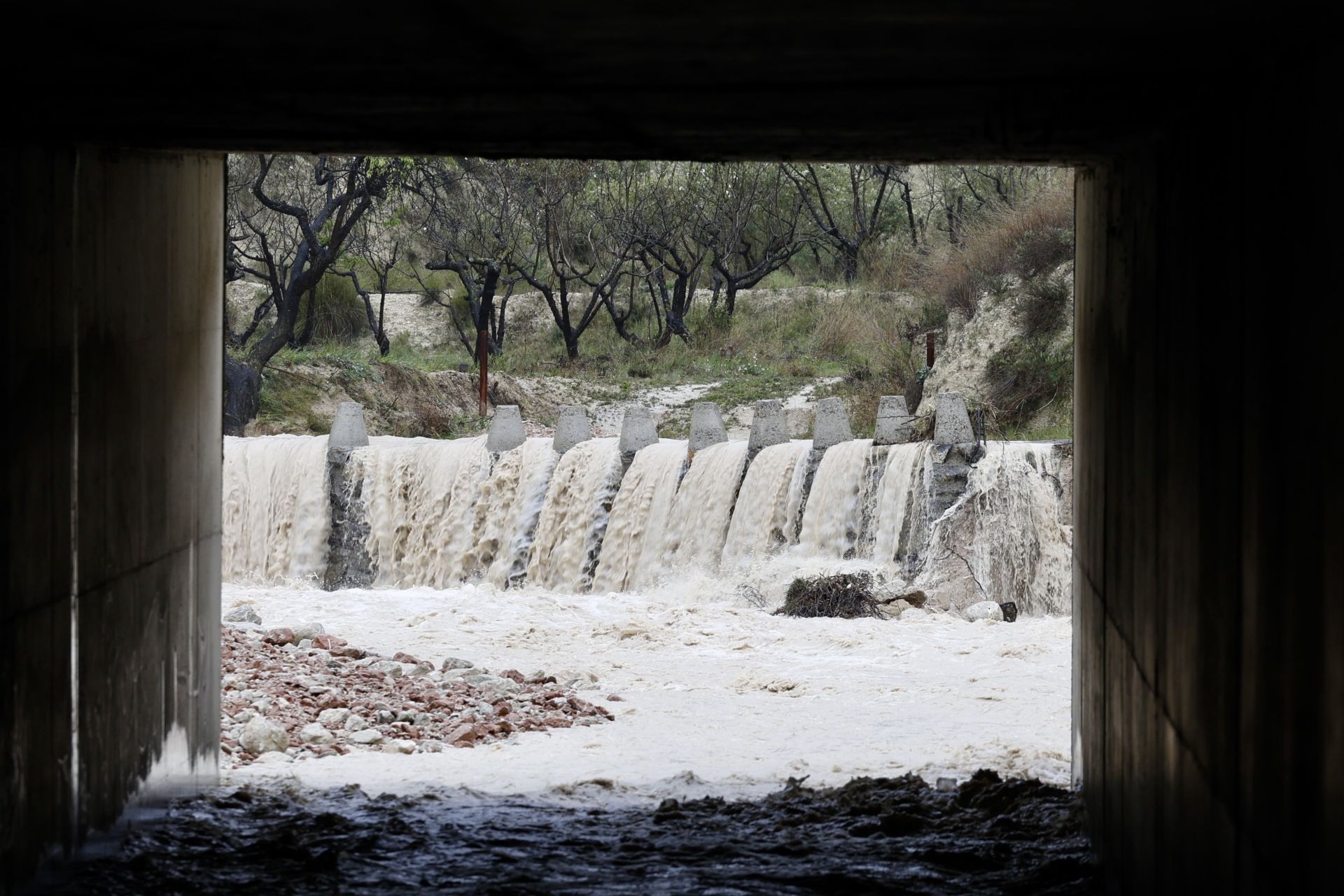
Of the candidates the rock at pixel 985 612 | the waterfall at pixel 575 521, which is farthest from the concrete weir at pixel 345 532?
the rock at pixel 985 612

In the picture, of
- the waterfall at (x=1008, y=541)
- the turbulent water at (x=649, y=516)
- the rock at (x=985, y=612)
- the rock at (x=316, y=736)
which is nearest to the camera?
the rock at (x=316, y=736)

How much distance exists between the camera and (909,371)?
2778cm

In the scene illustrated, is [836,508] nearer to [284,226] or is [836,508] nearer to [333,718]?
[333,718]

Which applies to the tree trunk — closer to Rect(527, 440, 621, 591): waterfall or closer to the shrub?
Rect(527, 440, 621, 591): waterfall

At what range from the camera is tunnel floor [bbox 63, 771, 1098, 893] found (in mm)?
5781

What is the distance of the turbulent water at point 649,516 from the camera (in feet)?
58.8

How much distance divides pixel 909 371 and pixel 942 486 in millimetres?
10031

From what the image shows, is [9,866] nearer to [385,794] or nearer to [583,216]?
[385,794]

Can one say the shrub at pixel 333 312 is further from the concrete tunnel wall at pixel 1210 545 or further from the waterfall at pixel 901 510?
the concrete tunnel wall at pixel 1210 545

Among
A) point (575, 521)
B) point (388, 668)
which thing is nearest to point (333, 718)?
point (388, 668)

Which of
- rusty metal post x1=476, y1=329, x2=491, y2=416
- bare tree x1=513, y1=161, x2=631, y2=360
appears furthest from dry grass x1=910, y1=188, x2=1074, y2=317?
rusty metal post x1=476, y1=329, x2=491, y2=416

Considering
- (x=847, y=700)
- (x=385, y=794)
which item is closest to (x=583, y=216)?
(x=847, y=700)

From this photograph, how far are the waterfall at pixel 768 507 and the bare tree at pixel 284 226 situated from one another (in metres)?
12.3

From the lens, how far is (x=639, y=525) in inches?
788
